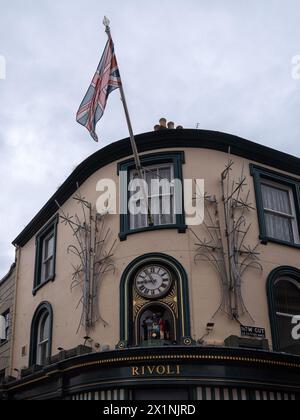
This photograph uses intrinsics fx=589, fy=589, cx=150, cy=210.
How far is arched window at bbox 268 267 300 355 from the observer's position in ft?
51.6

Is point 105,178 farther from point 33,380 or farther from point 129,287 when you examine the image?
point 33,380

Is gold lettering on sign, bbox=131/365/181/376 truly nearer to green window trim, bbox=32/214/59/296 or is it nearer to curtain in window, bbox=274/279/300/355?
curtain in window, bbox=274/279/300/355

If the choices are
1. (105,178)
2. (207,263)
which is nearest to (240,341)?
(207,263)

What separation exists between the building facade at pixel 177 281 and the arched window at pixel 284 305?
0.04 meters

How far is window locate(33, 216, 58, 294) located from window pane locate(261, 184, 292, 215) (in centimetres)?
709

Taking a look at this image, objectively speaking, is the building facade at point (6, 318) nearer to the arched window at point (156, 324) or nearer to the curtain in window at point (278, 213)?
the arched window at point (156, 324)

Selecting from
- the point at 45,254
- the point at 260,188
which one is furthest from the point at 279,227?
the point at 45,254

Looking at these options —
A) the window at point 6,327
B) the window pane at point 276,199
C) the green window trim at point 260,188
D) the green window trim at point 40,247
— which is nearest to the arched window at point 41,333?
the green window trim at point 40,247

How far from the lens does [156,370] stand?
13.8 m

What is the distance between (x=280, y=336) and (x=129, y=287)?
4.30 meters

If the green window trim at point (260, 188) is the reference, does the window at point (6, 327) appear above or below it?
below

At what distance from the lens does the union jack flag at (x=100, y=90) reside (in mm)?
15844

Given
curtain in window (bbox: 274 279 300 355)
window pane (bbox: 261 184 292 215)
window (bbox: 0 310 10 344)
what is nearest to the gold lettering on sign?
curtain in window (bbox: 274 279 300 355)

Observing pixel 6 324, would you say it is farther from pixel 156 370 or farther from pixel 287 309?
pixel 287 309
